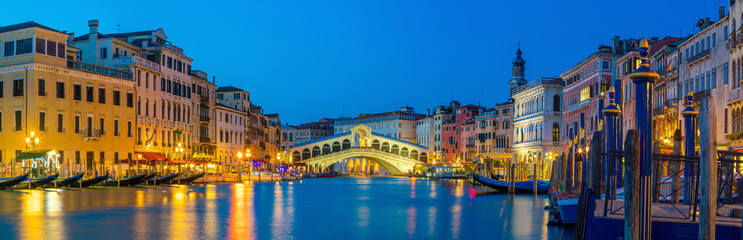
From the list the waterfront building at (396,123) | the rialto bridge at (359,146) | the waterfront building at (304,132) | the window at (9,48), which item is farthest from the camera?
the waterfront building at (304,132)

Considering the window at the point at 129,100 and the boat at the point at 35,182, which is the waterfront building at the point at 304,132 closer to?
the window at the point at 129,100

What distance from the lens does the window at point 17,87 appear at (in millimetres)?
33031

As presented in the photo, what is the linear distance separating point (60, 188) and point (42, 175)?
3.24 feet

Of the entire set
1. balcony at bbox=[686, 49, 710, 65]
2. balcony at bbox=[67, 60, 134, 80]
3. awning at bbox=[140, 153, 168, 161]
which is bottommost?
awning at bbox=[140, 153, 168, 161]

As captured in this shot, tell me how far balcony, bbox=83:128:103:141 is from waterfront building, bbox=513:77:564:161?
28043mm

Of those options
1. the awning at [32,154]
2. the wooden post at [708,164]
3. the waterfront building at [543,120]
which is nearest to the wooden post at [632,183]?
the wooden post at [708,164]

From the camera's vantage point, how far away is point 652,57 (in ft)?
112

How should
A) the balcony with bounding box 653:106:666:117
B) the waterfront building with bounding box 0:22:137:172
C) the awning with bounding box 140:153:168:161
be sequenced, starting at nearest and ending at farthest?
the balcony with bounding box 653:106:666:117, the waterfront building with bounding box 0:22:137:172, the awning with bounding box 140:153:168:161

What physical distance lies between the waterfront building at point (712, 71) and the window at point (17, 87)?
26.3 meters

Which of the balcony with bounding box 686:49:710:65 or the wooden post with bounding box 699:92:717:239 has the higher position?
the balcony with bounding box 686:49:710:65

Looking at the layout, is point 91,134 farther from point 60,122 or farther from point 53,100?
point 53,100

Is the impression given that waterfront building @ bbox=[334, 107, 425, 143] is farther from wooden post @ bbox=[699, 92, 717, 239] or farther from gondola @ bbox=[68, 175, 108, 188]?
wooden post @ bbox=[699, 92, 717, 239]

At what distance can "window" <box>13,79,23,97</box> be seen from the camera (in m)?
33.0

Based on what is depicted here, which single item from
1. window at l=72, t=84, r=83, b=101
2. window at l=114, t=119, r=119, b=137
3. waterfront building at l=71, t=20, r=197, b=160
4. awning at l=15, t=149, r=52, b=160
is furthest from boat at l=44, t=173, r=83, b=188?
waterfront building at l=71, t=20, r=197, b=160
